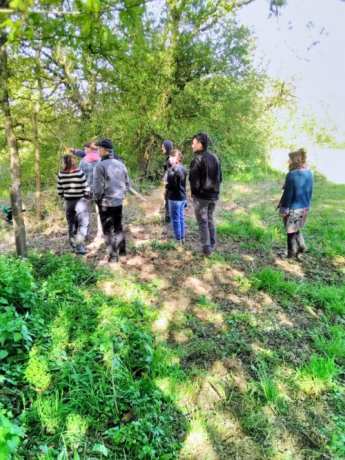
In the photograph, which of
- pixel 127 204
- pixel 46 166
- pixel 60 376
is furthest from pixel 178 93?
pixel 60 376

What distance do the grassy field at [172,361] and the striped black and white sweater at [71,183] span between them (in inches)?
43.8

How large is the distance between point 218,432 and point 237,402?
0.32 m

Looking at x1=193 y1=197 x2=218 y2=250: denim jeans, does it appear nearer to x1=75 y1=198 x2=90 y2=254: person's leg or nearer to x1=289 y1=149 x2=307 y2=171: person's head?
x1=289 y1=149 x2=307 y2=171: person's head

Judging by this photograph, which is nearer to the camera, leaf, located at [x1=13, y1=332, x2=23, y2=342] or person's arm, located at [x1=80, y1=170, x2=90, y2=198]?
leaf, located at [x1=13, y1=332, x2=23, y2=342]

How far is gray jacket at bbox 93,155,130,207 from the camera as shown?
4016 millimetres

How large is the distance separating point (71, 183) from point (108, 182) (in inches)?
31.9

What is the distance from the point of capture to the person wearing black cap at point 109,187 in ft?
13.2

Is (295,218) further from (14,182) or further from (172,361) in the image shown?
(14,182)

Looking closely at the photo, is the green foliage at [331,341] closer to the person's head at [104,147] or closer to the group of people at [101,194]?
the group of people at [101,194]

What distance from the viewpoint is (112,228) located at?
4289 millimetres

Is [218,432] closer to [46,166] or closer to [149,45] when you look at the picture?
[46,166]

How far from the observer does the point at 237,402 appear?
2264mm

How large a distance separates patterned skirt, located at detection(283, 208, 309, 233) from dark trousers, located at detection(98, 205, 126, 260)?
8.70ft

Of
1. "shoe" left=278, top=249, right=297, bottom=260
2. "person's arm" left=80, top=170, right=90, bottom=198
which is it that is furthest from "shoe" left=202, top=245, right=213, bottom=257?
"person's arm" left=80, top=170, right=90, bottom=198
